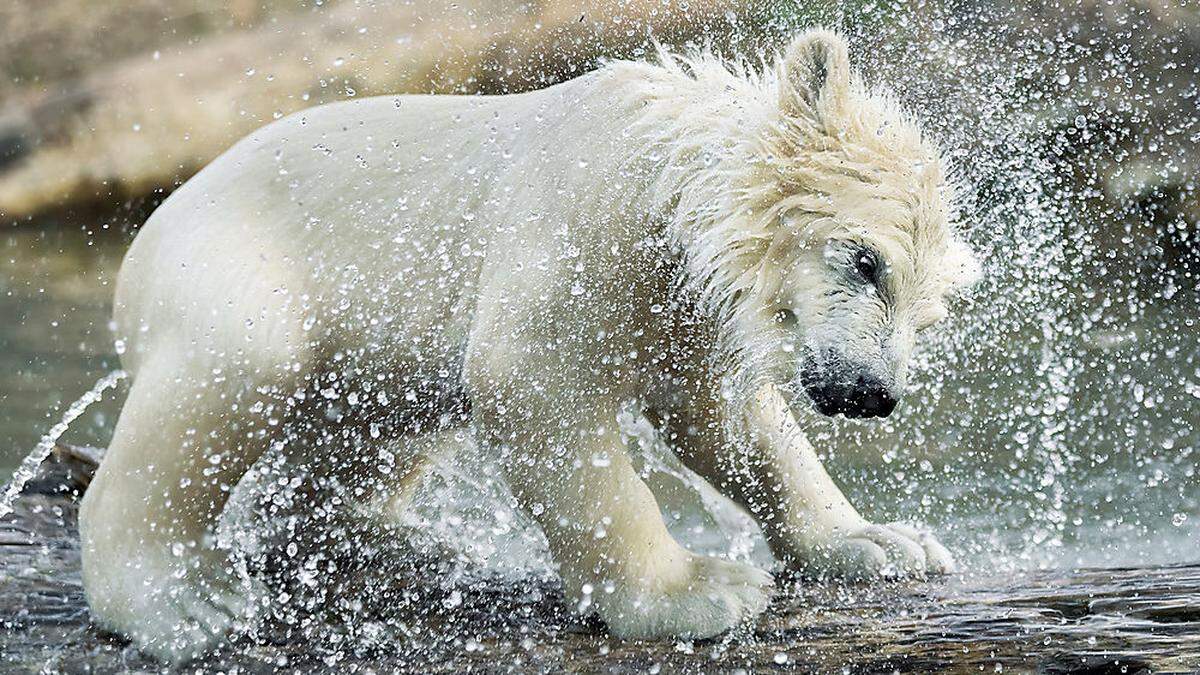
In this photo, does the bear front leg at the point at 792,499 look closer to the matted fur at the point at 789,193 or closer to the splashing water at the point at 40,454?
the matted fur at the point at 789,193

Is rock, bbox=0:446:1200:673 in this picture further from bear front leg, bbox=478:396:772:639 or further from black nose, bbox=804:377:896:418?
black nose, bbox=804:377:896:418

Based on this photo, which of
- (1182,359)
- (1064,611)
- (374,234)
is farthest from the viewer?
(1182,359)

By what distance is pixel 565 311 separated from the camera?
299cm

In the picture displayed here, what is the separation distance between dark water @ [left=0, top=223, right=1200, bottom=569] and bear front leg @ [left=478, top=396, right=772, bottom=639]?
87 cm

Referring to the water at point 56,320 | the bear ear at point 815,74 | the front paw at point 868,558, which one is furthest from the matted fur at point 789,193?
the water at point 56,320

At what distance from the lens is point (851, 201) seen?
2.78 m

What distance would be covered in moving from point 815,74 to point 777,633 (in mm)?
1175

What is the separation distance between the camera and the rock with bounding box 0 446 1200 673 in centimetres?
276

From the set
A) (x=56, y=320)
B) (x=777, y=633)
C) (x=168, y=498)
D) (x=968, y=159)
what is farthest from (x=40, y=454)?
(x=56, y=320)

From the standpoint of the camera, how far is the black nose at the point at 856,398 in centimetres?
269

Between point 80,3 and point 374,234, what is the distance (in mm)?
7098

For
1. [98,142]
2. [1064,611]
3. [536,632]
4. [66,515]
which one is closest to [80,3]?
[98,142]

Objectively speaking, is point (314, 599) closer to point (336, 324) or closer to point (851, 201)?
point (336, 324)

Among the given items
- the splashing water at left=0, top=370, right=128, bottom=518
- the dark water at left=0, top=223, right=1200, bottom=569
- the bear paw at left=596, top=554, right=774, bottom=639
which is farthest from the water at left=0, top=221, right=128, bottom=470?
the bear paw at left=596, top=554, right=774, bottom=639
